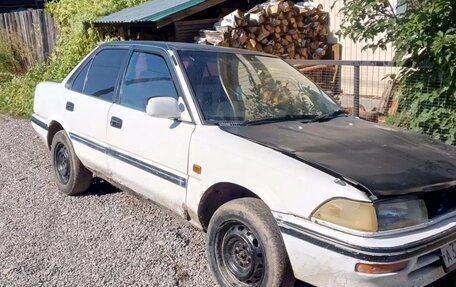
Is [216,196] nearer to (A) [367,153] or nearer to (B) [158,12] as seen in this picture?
(A) [367,153]

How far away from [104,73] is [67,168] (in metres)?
1.14

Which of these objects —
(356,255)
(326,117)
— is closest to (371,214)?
(356,255)

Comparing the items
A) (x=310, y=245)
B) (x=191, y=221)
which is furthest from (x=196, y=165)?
(x=310, y=245)

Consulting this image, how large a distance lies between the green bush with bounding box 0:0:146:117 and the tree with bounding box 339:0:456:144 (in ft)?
23.0

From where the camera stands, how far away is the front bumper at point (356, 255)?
2.62 m

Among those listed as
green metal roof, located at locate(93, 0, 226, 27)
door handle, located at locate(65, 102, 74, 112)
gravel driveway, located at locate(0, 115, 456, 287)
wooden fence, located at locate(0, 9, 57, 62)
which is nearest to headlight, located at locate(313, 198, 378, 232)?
gravel driveway, located at locate(0, 115, 456, 287)

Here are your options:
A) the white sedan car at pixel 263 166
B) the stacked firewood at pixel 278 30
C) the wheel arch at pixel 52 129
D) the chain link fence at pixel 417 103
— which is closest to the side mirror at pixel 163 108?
the white sedan car at pixel 263 166

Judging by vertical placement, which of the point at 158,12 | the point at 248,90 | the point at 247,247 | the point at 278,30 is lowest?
the point at 247,247

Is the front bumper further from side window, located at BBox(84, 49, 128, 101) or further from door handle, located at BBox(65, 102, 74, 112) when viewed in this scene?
door handle, located at BBox(65, 102, 74, 112)

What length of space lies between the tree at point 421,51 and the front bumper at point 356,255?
2526mm

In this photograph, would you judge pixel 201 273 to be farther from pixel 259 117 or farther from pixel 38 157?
pixel 38 157

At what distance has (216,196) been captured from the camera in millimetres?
3514

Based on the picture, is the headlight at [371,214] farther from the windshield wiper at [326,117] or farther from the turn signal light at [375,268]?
the windshield wiper at [326,117]

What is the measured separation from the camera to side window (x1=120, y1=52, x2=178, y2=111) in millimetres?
4027
